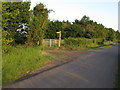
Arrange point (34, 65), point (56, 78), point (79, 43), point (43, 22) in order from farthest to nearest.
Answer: point (79, 43), point (43, 22), point (34, 65), point (56, 78)

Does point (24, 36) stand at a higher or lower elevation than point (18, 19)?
lower

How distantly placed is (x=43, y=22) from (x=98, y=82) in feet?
48.5

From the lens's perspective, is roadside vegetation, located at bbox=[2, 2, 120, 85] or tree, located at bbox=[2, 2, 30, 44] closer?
roadside vegetation, located at bbox=[2, 2, 120, 85]

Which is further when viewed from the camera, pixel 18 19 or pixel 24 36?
pixel 24 36

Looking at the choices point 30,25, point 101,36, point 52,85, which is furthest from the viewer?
point 101,36

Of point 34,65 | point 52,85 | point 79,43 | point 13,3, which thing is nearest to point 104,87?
point 52,85

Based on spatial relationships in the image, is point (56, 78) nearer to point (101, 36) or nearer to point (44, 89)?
point (44, 89)

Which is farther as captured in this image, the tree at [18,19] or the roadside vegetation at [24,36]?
the tree at [18,19]

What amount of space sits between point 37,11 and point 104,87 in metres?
17.3

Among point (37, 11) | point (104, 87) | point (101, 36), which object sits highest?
point (37, 11)

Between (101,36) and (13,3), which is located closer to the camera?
(13,3)

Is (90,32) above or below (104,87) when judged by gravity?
above

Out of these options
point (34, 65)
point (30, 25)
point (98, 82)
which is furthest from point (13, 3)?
point (98, 82)

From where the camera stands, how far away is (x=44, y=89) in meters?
4.84
